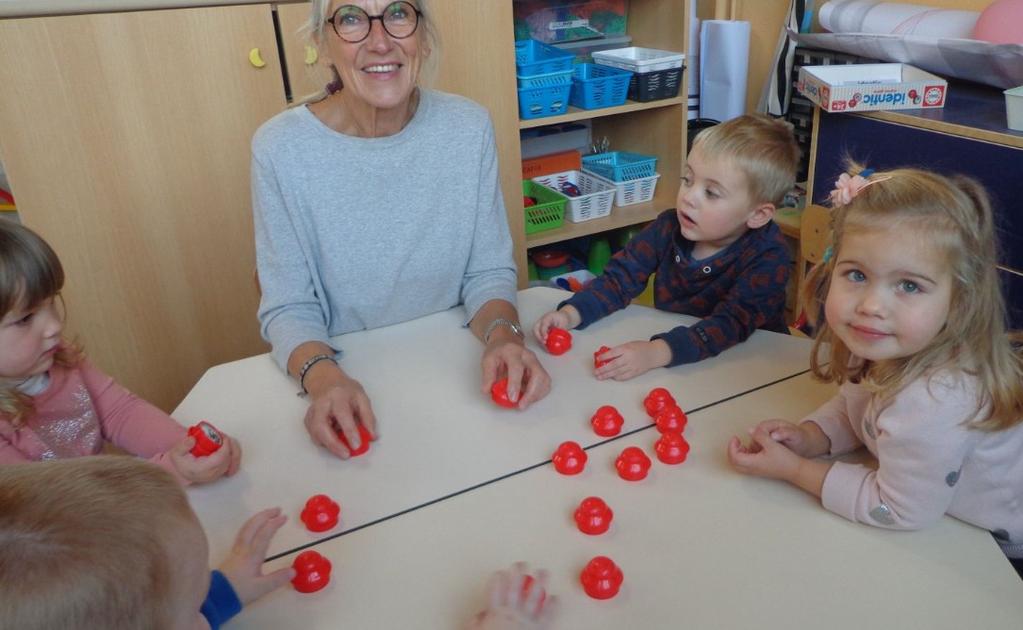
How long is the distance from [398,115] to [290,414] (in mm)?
634

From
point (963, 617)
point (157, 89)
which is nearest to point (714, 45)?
point (157, 89)

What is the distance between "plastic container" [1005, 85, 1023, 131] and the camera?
1741 mm

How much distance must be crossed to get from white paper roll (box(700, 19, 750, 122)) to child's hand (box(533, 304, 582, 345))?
1.75 meters

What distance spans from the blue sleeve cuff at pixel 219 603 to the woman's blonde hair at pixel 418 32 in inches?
39.2

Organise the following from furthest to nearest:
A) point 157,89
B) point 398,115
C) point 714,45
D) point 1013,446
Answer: point 714,45
point 157,89
point 398,115
point 1013,446

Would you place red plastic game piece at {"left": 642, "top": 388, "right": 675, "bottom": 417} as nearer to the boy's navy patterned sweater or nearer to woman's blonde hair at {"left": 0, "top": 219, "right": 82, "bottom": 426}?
the boy's navy patterned sweater

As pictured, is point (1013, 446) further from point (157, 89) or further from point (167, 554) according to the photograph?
point (157, 89)

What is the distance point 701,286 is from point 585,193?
1.46m

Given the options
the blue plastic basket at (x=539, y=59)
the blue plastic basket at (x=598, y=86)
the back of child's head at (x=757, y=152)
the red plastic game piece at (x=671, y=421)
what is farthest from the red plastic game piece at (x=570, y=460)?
the blue plastic basket at (x=598, y=86)

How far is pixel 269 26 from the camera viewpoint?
2.07 metres

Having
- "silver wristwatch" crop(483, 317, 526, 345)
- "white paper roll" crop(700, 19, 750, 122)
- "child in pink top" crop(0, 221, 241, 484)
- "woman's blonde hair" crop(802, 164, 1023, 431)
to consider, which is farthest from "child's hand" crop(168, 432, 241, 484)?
"white paper roll" crop(700, 19, 750, 122)

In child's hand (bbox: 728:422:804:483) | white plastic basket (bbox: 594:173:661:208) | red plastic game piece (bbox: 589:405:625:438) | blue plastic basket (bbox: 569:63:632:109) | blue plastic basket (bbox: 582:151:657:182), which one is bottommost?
white plastic basket (bbox: 594:173:661:208)

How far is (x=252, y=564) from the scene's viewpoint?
33.3 inches

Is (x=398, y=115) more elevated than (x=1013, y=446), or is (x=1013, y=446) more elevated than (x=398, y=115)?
(x=398, y=115)
